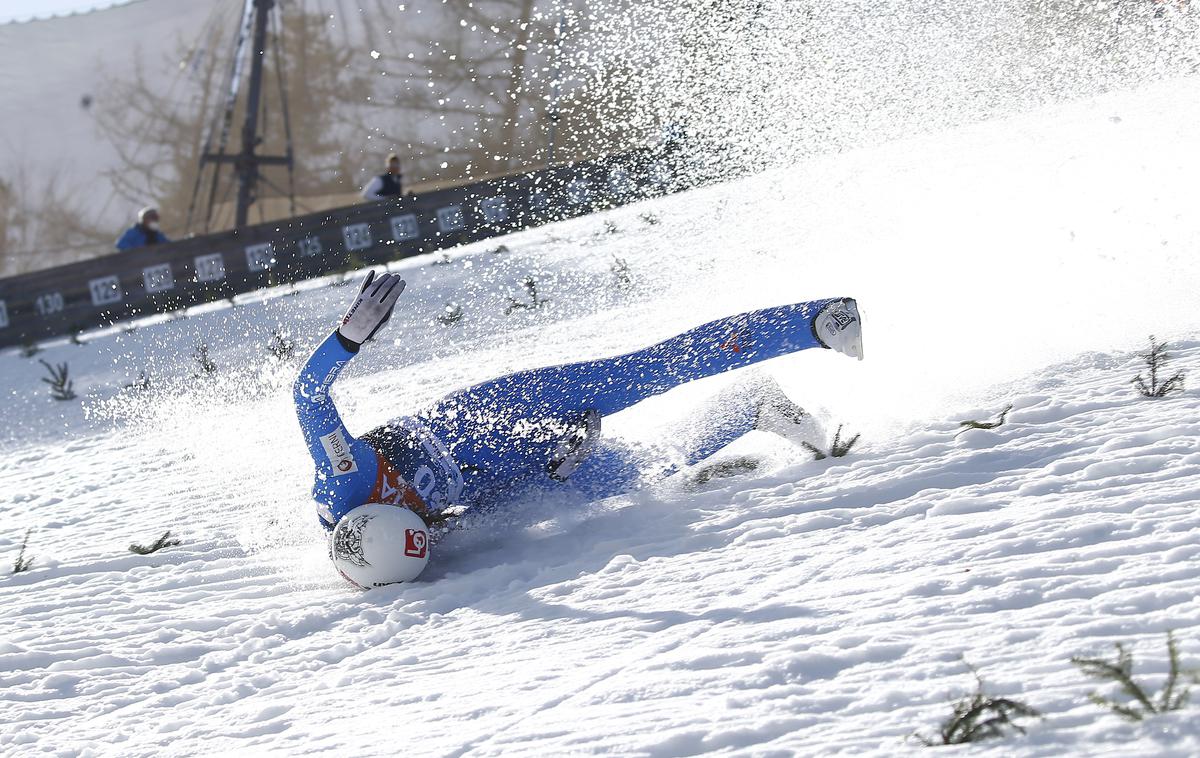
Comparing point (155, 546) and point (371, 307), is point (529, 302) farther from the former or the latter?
point (371, 307)

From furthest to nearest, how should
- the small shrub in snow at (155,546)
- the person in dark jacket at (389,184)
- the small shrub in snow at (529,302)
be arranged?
the person in dark jacket at (389,184) < the small shrub in snow at (529,302) < the small shrub in snow at (155,546)

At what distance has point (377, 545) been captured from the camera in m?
3.92

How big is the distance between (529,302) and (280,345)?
7.07ft

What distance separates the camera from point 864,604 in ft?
9.35

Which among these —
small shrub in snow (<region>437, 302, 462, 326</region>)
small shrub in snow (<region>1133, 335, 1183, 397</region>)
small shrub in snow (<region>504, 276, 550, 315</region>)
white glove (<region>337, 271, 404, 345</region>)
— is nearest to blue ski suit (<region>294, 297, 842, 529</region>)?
white glove (<region>337, 271, 404, 345</region>)

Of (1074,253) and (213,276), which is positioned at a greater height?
(213,276)

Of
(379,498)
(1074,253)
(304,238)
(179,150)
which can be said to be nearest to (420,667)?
(379,498)

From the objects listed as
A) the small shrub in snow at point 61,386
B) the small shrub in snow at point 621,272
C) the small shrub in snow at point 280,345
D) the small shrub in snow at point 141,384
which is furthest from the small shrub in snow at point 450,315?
the small shrub in snow at point 61,386

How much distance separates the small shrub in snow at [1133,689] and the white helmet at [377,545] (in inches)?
92.5

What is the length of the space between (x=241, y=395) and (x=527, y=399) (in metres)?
4.88

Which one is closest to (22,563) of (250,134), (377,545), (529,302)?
(377,545)

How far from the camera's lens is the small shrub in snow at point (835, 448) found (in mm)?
4145

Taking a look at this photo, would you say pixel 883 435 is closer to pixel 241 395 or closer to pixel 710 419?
pixel 710 419

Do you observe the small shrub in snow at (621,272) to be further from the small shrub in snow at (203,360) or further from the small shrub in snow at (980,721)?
the small shrub in snow at (980,721)
